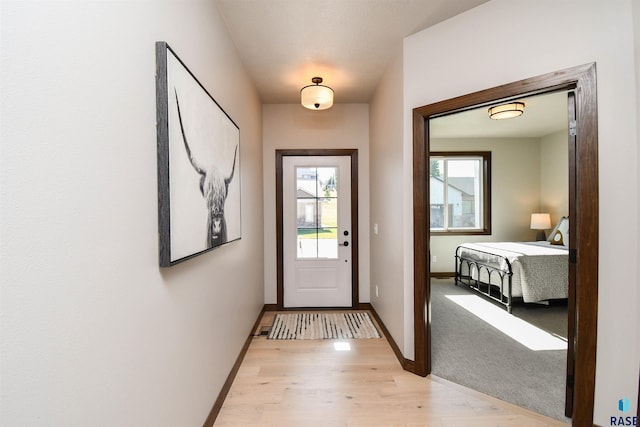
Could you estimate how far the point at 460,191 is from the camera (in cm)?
586

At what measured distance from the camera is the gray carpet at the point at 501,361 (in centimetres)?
205

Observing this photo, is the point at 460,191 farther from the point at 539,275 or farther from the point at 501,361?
the point at 501,361

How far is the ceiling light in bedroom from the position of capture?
5332mm

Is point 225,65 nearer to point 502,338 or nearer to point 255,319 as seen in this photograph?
point 255,319

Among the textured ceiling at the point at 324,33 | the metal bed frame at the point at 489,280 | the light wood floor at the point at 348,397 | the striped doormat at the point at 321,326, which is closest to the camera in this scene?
the light wood floor at the point at 348,397

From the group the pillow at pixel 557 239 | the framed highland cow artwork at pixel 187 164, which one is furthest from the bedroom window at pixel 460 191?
the framed highland cow artwork at pixel 187 164

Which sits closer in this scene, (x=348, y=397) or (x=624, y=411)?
(x=624, y=411)

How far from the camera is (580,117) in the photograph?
1628 mm

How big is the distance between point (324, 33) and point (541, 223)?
5272mm

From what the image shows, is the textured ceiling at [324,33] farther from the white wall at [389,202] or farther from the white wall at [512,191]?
the white wall at [512,191]

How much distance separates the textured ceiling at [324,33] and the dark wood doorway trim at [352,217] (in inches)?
33.1

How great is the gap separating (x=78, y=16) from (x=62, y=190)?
1.55ft

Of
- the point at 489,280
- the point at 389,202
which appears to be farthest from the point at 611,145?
the point at 489,280

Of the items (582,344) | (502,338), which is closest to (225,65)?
(582,344)
